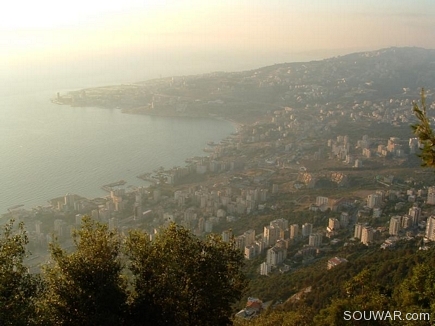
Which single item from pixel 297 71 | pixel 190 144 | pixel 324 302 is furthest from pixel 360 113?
pixel 324 302

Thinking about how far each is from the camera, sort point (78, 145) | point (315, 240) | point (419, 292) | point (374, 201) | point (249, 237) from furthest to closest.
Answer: point (78, 145)
point (374, 201)
point (249, 237)
point (315, 240)
point (419, 292)

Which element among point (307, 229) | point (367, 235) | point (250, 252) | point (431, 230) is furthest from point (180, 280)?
point (431, 230)

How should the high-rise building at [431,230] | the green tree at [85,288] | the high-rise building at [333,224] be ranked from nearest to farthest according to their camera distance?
1. the green tree at [85,288]
2. the high-rise building at [431,230]
3. the high-rise building at [333,224]

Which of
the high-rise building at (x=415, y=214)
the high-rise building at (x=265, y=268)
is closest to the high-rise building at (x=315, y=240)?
the high-rise building at (x=265, y=268)

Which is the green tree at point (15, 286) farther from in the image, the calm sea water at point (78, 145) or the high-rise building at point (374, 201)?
the high-rise building at point (374, 201)

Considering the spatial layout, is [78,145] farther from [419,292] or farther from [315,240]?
[419,292]

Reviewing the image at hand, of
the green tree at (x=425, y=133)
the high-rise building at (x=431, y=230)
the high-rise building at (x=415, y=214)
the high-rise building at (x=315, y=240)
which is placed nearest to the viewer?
the green tree at (x=425, y=133)

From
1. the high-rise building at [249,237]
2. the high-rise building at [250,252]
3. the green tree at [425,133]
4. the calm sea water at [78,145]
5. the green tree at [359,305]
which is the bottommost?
the high-rise building at [250,252]
